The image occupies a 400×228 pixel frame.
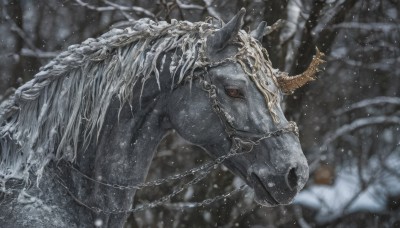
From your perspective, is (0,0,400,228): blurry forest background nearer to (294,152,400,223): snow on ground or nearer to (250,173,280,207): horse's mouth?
(294,152,400,223): snow on ground

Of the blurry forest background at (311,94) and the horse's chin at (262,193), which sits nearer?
the horse's chin at (262,193)

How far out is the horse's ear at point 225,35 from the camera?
10.9ft

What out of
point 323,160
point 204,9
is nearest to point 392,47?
point 323,160

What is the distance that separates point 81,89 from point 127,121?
243mm

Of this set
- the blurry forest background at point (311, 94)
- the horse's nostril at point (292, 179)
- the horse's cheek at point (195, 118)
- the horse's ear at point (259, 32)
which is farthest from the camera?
the blurry forest background at point (311, 94)

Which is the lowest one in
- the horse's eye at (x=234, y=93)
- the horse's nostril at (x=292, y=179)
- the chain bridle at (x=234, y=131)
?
the horse's nostril at (x=292, y=179)

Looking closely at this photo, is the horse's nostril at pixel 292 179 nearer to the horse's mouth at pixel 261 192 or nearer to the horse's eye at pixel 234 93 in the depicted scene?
the horse's mouth at pixel 261 192

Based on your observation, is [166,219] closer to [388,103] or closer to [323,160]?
[323,160]

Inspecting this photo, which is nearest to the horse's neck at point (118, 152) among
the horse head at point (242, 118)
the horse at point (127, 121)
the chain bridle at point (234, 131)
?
the horse at point (127, 121)

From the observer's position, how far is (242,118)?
3314mm

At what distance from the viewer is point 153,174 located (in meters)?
9.52

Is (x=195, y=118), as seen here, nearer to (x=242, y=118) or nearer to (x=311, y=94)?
(x=242, y=118)

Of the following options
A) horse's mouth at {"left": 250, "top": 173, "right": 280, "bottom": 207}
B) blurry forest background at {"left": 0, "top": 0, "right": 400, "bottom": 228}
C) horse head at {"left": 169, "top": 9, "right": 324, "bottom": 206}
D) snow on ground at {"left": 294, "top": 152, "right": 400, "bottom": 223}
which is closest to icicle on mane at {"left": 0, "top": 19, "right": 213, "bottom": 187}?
horse head at {"left": 169, "top": 9, "right": 324, "bottom": 206}

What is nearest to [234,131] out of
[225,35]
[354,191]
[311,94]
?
[225,35]
